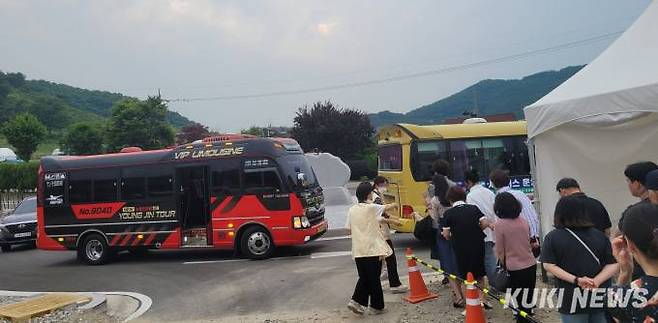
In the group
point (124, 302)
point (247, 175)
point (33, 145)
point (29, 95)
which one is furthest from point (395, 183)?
point (29, 95)

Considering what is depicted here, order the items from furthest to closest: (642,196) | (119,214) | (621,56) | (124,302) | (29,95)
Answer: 1. (29,95)
2. (119,214)
3. (124,302)
4. (621,56)
5. (642,196)

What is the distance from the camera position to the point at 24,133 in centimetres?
4134

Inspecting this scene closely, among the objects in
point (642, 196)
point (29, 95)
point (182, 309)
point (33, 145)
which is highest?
point (29, 95)

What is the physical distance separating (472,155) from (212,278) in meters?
6.29

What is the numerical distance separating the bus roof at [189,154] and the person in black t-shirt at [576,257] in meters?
8.62

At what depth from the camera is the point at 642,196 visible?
15.6ft

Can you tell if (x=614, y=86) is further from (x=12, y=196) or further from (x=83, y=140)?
(x=83, y=140)

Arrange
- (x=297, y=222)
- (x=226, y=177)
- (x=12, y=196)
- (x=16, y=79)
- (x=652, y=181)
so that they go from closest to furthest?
1. (x=652, y=181)
2. (x=297, y=222)
3. (x=226, y=177)
4. (x=12, y=196)
5. (x=16, y=79)

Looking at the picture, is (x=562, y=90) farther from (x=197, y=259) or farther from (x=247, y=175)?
(x=197, y=259)

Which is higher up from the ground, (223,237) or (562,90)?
(562,90)

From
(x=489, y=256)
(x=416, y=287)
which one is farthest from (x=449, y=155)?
Result: (x=489, y=256)

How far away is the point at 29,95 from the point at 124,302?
76153 mm

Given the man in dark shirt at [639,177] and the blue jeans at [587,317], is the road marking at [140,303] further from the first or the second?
the man in dark shirt at [639,177]

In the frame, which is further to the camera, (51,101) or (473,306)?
(51,101)
